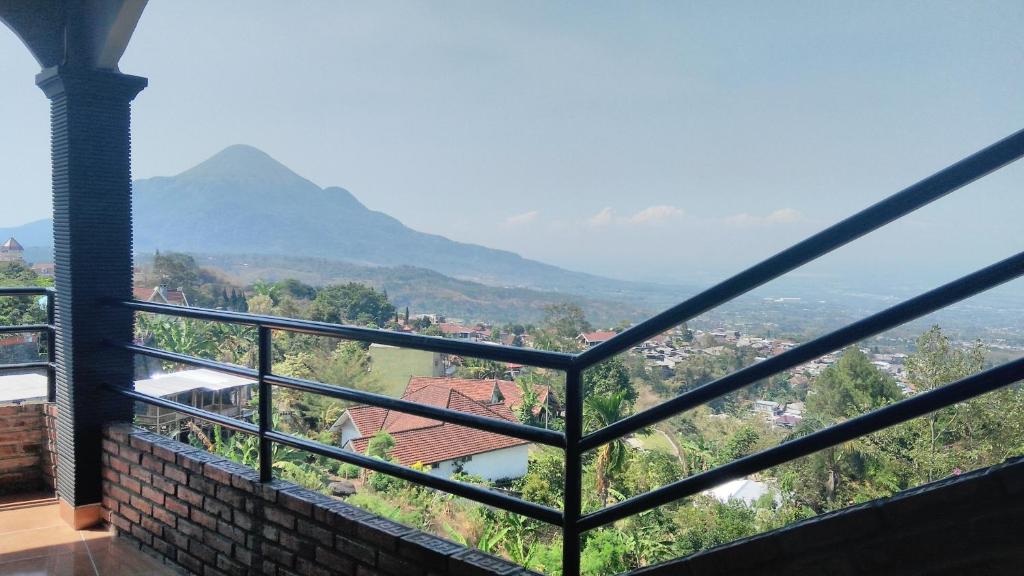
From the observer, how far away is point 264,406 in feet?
6.95

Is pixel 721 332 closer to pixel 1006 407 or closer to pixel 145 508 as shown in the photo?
pixel 1006 407

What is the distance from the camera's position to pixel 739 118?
5384 cm

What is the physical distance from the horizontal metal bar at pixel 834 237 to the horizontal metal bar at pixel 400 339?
156mm

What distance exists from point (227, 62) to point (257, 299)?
53.0 m

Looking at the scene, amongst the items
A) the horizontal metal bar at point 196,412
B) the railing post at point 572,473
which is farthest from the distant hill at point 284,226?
the railing post at point 572,473

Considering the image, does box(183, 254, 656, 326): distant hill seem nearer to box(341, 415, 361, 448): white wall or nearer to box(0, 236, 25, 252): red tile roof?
box(341, 415, 361, 448): white wall

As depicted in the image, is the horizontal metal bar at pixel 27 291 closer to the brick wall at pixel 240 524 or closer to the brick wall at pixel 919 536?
the brick wall at pixel 240 524

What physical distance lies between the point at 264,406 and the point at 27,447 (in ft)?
7.30

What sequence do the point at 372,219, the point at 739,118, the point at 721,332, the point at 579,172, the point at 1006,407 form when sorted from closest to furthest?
the point at 1006,407
the point at 721,332
the point at 739,118
the point at 579,172
the point at 372,219

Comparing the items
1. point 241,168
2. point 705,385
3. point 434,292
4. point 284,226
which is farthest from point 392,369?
point 241,168

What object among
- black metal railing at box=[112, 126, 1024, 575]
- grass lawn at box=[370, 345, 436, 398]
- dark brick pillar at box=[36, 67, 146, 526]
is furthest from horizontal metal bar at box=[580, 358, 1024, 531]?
grass lawn at box=[370, 345, 436, 398]

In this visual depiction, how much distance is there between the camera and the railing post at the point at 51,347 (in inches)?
127

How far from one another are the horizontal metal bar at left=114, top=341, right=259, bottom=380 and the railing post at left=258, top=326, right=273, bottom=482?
4 centimetres

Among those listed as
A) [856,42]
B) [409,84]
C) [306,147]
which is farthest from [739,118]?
[306,147]
